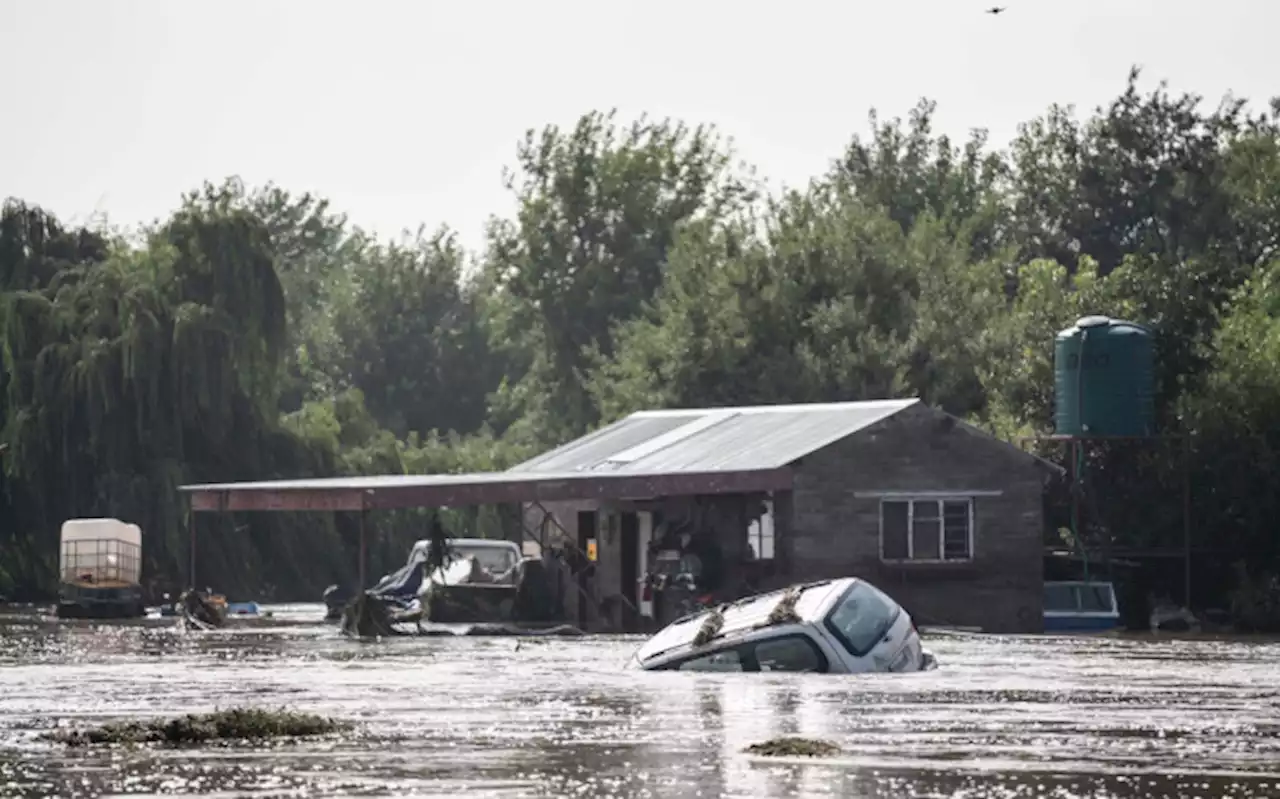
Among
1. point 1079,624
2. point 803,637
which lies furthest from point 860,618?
point 1079,624

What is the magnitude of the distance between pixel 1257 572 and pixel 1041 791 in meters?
39.9

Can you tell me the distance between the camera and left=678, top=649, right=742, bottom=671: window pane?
37594 mm

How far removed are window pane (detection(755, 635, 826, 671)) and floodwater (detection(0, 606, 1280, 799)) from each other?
1.77 feet

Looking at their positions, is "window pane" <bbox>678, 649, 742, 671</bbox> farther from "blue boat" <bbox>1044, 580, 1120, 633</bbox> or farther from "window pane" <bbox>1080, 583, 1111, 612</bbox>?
"window pane" <bbox>1080, 583, 1111, 612</bbox>

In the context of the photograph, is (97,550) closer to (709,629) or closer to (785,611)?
(709,629)

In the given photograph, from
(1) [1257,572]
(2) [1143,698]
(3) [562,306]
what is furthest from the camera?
(3) [562,306]

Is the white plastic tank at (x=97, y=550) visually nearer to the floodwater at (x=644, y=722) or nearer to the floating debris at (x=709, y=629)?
the floodwater at (x=644, y=722)

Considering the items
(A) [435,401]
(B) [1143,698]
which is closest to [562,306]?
(A) [435,401]

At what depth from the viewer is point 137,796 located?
22.0 metres

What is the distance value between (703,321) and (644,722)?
168ft

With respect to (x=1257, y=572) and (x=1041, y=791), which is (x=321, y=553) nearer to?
(x=1257, y=572)

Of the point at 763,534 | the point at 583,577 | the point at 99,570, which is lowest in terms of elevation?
the point at 583,577

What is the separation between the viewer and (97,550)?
65.8 meters

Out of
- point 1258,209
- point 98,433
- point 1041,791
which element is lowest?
point 1041,791
